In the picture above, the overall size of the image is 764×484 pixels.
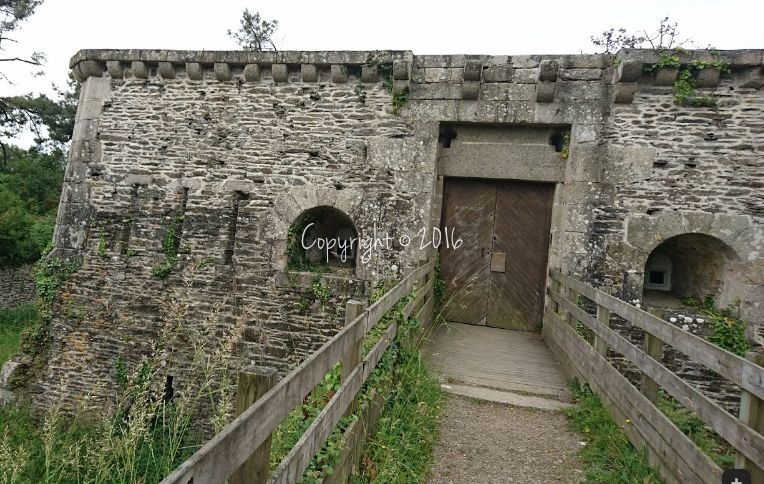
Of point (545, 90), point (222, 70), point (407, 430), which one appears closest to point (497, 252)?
point (545, 90)

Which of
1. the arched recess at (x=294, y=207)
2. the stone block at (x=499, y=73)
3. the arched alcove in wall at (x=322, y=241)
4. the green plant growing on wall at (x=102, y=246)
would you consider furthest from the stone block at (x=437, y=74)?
the green plant growing on wall at (x=102, y=246)

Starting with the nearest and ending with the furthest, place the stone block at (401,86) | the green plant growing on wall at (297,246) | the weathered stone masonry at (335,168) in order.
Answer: the weathered stone masonry at (335,168), the stone block at (401,86), the green plant growing on wall at (297,246)

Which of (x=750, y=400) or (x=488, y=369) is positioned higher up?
(x=750, y=400)

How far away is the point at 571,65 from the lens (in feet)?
19.1

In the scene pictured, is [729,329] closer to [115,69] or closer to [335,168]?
[335,168]

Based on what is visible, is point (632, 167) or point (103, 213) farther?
point (103, 213)

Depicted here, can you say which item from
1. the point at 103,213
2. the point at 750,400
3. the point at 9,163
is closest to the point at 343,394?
the point at 750,400

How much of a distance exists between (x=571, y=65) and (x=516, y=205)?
2030 mm

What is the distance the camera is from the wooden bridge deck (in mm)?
4139

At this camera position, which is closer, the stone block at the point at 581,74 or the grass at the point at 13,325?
the stone block at the point at 581,74

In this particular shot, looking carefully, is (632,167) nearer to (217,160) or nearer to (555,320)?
(555,320)

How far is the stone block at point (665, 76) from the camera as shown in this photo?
5.45 meters

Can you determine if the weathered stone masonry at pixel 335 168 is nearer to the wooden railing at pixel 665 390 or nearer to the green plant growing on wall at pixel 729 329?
the green plant growing on wall at pixel 729 329

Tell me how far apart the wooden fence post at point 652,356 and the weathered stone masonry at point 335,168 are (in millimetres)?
2646
